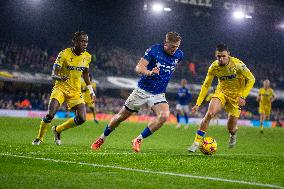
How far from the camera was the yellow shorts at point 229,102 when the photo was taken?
13.5 metres

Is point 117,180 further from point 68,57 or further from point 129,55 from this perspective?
point 129,55

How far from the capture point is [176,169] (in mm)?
8570

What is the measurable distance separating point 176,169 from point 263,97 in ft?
74.1

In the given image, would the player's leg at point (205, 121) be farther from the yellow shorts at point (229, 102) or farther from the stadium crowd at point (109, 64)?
the stadium crowd at point (109, 64)

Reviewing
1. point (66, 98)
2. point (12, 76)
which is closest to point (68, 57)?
point (66, 98)

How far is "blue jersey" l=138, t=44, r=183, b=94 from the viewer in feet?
36.7

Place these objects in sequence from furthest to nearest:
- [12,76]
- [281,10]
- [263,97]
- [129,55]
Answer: [129,55] → [281,10] → [12,76] → [263,97]

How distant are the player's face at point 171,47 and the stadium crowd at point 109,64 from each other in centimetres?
2891

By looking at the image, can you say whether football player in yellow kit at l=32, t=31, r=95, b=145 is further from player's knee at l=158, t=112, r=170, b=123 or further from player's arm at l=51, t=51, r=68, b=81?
player's knee at l=158, t=112, r=170, b=123

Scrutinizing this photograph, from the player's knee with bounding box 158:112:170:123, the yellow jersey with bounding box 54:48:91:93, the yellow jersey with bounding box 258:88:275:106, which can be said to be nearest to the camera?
the player's knee with bounding box 158:112:170:123

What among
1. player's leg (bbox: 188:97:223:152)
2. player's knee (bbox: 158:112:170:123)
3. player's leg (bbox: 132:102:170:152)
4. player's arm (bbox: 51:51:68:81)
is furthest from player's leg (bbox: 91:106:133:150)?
player's leg (bbox: 188:97:223:152)

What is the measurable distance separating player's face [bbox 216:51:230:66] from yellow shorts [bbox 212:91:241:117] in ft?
3.26

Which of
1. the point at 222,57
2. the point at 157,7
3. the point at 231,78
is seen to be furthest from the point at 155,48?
the point at 157,7

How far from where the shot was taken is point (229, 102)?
13.8 meters
